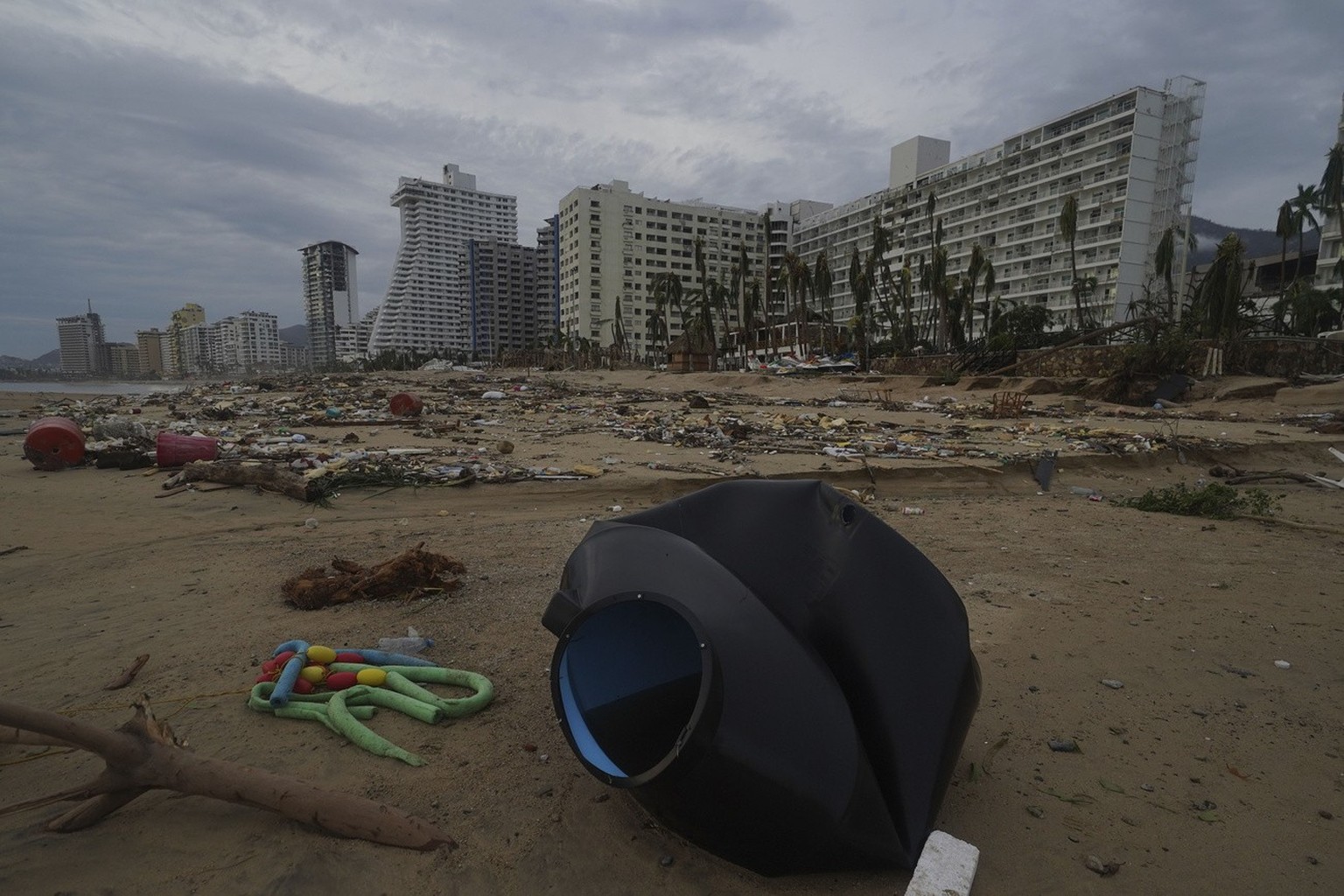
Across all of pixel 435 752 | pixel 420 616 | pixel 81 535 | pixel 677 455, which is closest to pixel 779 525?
pixel 435 752

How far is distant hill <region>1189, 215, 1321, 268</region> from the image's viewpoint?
2082 inches

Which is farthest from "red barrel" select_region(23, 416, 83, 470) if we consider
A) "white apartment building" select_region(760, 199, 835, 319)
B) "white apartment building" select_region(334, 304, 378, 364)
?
"white apartment building" select_region(334, 304, 378, 364)

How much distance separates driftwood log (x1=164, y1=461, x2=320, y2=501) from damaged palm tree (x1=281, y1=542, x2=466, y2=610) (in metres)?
2.57

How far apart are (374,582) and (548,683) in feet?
4.70

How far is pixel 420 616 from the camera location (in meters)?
3.20

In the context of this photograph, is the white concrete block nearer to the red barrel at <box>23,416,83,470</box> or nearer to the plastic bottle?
the plastic bottle

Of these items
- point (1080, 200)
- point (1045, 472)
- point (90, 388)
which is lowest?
point (90, 388)

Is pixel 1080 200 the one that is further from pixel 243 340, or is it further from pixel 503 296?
pixel 243 340

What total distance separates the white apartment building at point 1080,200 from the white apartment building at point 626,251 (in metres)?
Result: 25.2

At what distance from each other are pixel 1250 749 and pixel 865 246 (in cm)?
8272

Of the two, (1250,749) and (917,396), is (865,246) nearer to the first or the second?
(917,396)

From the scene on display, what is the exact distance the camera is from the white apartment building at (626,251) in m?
82.2

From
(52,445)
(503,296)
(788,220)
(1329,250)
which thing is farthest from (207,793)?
(503,296)

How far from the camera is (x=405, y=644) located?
2.74 metres
